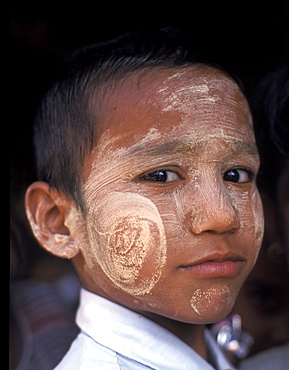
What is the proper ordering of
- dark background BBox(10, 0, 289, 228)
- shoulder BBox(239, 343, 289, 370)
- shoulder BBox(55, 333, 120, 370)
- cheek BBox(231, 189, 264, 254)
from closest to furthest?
shoulder BBox(55, 333, 120, 370), cheek BBox(231, 189, 264, 254), dark background BBox(10, 0, 289, 228), shoulder BBox(239, 343, 289, 370)

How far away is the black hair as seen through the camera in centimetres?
128

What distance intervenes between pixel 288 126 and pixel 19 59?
1.04 m

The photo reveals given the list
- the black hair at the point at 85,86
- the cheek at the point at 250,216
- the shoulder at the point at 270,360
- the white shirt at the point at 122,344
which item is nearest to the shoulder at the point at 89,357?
the white shirt at the point at 122,344

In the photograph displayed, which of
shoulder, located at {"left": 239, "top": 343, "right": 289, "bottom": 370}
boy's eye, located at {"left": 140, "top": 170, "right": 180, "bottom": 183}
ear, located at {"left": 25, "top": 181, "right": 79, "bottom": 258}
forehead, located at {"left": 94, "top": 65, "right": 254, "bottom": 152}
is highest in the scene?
forehead, located at {"left": 94, "top": 65, "right": 254, "bottom": 152}

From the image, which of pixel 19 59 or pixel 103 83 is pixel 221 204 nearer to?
pixel 103 83

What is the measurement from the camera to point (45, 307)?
5.89 ft

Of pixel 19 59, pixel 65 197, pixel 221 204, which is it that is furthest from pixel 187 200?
pixel 19 59

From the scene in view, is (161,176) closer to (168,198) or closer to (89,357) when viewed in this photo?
(168,198)

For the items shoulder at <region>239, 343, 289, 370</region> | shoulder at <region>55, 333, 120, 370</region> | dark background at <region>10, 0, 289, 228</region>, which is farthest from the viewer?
shoulder at <region>239, 343, 289, 370</region>

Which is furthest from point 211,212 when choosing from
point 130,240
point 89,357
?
point 89,357

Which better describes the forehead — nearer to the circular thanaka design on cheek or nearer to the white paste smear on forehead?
the circular thanaka design on cheek

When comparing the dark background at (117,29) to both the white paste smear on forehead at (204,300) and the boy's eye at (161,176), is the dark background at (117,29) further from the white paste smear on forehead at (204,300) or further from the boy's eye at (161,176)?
the white paste smear on forehead at (204,300)

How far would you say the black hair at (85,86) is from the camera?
4.20ft

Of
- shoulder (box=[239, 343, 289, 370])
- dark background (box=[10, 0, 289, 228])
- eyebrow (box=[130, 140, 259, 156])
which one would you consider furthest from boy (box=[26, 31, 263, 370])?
shoulder (box=[239, 343, 289, 370])
